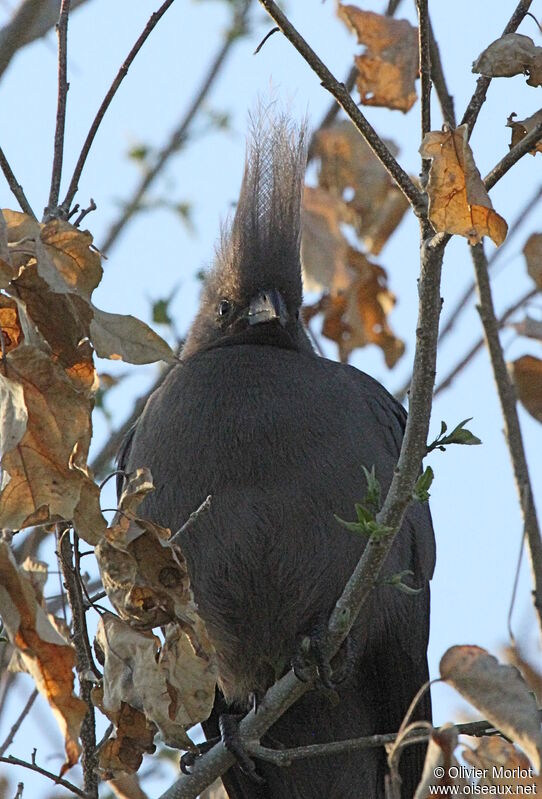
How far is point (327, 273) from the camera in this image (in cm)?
614

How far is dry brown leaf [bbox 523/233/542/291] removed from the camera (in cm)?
541

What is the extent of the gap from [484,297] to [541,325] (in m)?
0.31

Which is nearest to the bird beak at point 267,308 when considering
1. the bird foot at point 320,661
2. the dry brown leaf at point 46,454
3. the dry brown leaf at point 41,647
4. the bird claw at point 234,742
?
the bird foot at point 320,661

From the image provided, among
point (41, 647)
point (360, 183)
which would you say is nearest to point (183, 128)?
point (360, 183)

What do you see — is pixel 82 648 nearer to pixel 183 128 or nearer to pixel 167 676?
pixel 167 676

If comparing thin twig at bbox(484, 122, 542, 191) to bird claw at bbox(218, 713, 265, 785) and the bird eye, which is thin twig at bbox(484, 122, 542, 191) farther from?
the bird eye

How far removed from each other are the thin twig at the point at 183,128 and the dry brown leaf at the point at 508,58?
4275mm

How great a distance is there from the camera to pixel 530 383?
5523 millimetres

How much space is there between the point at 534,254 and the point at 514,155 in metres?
2.02

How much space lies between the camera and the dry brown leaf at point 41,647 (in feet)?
10.0

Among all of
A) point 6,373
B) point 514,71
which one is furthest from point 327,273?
point 6,373

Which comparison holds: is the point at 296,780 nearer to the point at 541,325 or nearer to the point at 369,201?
the point at 541,325

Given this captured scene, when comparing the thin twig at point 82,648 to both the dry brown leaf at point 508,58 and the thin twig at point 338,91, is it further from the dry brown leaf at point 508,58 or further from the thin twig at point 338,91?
the dry brown leaf at point 508,58

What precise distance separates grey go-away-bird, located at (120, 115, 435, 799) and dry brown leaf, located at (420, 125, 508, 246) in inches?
78.3
